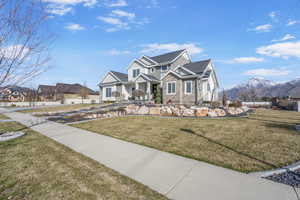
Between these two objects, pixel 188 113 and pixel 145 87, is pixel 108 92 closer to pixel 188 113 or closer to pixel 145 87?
pixel 145 87

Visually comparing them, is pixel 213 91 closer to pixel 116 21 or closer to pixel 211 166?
pixel 116 21

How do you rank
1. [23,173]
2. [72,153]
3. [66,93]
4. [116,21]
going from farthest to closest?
[66,93] → [116,21] → [72,153] → [23,173]

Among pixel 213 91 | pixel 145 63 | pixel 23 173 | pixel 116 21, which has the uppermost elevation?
pixel 116 21

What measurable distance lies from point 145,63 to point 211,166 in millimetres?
Result: 21038

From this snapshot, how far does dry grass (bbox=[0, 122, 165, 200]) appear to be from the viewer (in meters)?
2.50

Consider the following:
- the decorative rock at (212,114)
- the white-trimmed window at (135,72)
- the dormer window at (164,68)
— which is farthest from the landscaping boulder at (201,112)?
the white-trimmed window at (135,72)

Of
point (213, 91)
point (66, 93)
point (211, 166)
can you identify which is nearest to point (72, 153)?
point (211, 166)

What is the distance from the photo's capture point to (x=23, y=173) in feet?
10.8

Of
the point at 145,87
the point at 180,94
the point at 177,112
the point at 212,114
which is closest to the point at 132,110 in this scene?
the point at 177,112

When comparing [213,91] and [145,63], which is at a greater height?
[145,63]

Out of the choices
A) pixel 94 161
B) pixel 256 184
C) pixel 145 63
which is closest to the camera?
pixel 256 184

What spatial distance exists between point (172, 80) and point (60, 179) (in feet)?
54.2

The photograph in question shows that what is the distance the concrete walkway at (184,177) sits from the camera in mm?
2439

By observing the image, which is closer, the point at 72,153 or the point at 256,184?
the point at 256,184
